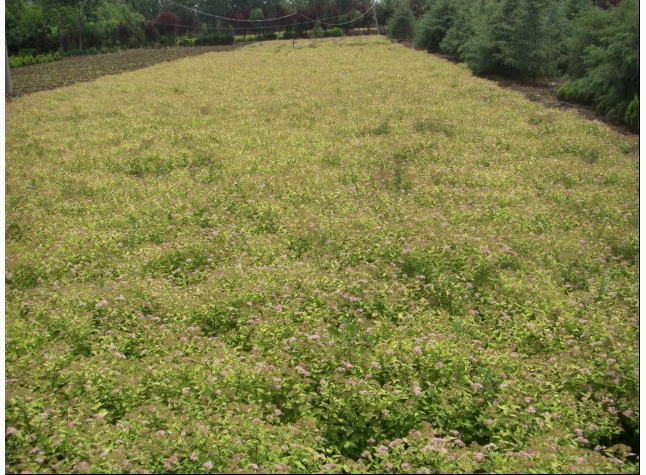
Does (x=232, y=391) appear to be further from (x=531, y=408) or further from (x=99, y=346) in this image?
(x=531, y=408)

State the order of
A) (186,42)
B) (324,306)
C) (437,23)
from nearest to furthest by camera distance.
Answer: (324,306) → (437,23) → (186,42)

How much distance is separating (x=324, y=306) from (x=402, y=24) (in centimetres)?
5986

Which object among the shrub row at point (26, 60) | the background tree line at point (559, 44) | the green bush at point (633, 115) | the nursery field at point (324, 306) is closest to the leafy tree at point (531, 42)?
the background tree line at point (559, 44)

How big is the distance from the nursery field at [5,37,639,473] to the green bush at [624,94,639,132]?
166 cm

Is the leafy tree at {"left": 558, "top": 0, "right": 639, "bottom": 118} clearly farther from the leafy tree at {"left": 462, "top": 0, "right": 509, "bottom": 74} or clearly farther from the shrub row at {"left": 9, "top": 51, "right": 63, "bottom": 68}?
the shrub row at {"left": 9, "top": 51, "right": 63, "bottom": 68}

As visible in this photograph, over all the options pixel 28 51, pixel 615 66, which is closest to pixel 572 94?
pixel 615 66

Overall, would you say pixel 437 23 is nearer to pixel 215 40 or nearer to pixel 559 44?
pixel 559 44

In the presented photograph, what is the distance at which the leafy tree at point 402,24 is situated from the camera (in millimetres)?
59656

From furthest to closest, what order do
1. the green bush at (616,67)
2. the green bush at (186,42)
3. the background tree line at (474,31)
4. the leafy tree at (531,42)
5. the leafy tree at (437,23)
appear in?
the green bush at (186,42) → the leafy tree at (437,23) → the leafy tree at (531,42) → the background tree line at (474,31) → the green bush at (616,67)

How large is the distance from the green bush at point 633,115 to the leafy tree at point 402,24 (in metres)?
47.7

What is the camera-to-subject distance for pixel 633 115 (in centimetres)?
1509

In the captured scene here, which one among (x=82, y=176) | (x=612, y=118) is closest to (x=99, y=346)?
(x=82, y=176)

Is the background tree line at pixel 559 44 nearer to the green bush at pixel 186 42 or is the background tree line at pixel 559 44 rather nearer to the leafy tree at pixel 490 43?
the leafy tree at pixel 490 43

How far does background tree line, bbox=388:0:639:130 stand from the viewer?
16281mm
